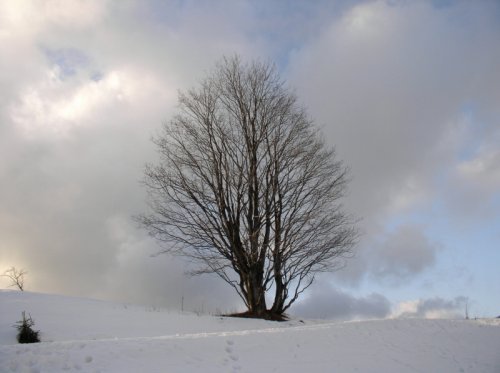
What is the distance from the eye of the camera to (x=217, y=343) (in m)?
9.84

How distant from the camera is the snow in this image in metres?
8.50

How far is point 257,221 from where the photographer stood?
18.7 m

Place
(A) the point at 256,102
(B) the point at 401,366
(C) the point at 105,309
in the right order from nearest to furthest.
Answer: (B) the point at 401,366 < (C) the point at 105,309 < (A) the point at 256,102

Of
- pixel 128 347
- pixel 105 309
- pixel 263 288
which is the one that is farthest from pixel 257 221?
pixel 128 347

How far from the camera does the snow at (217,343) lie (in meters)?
8.50

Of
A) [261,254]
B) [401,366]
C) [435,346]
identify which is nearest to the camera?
[401,366]

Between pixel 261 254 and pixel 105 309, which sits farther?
pixel 261 254

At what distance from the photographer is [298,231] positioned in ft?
59.9

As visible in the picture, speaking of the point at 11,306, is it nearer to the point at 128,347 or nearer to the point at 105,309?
the point at 105,309

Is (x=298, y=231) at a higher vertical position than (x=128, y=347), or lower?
higher

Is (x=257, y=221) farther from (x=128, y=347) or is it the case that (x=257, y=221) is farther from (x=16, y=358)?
(x=16, y=358)

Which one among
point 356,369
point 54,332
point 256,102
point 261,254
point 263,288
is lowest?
point 356,369

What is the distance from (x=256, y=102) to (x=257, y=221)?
5.05m

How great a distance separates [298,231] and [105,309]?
7.50 m
